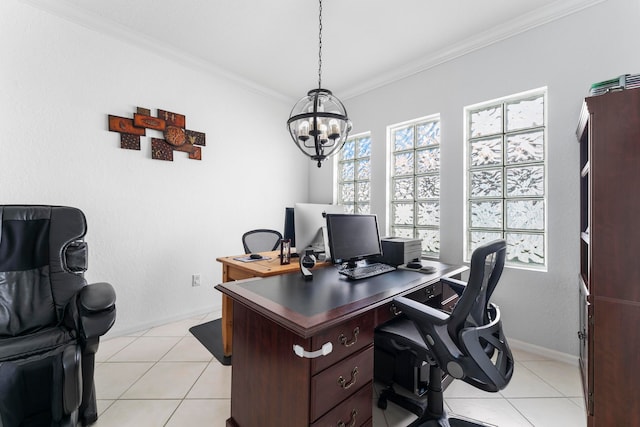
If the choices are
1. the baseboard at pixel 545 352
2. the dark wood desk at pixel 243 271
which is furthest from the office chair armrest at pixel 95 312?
the baseboard at pixel 545 352

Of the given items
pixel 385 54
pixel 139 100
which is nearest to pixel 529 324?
pixel 385 54

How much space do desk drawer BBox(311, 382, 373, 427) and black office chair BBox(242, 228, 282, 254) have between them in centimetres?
189

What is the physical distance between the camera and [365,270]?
1876 millimetres

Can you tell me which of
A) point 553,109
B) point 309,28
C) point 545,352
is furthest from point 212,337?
point 553,109

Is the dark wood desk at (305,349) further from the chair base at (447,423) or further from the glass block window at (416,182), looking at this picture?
the glass block window at (416,182)

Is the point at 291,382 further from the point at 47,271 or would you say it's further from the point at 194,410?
the point at 47,271

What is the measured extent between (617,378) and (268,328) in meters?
1.75

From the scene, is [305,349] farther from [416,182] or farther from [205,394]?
[416,182]

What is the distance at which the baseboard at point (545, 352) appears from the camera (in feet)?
7.07

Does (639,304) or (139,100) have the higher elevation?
(139,100)

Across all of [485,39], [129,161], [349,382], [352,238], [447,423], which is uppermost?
[485,39]

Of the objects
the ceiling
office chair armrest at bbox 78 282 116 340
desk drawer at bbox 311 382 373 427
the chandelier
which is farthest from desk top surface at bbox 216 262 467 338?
the ceiling

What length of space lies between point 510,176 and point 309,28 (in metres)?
2.36

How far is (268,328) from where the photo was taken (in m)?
1.24
